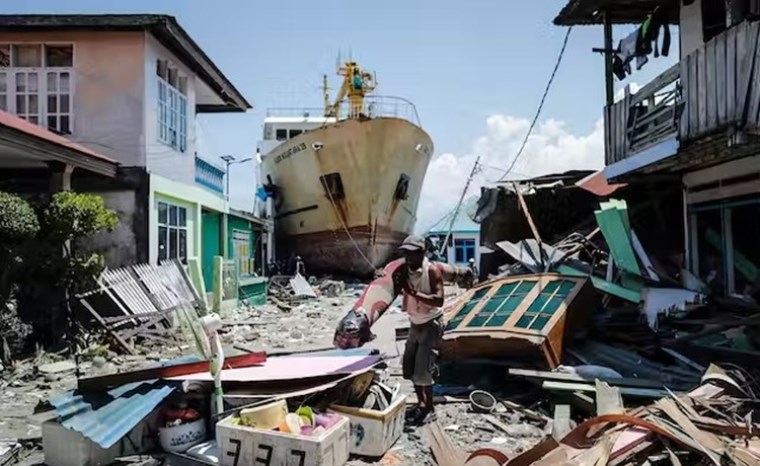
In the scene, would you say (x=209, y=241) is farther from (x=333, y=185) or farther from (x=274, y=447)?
(x=274, y=447)

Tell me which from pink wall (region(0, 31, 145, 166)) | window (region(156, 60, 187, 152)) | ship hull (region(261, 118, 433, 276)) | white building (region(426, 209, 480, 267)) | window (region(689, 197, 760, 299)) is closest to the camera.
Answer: window (region(689, 197, 760, 299))

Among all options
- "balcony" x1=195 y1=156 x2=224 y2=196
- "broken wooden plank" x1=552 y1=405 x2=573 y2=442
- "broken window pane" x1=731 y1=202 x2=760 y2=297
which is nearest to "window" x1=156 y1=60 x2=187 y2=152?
"balcony" x1=195 y1=156 x2=224 y2=196

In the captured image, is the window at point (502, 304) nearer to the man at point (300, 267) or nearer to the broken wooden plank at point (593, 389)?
the broken wooden plank at point (593, 389)

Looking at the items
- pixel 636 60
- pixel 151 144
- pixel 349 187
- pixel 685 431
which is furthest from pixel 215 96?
pixel 685 431

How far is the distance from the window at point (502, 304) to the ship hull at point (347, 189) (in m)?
14.8

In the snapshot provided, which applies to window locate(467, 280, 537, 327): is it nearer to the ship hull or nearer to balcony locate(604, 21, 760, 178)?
balcony locate(604, 21, 760, 178)

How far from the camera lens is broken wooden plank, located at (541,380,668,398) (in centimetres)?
504

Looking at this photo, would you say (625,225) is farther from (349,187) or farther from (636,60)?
(349,187)

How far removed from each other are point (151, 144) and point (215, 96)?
16.4ft

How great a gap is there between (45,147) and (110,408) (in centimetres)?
548

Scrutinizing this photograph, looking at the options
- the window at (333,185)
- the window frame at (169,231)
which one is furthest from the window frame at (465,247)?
the window frame at (169,231)

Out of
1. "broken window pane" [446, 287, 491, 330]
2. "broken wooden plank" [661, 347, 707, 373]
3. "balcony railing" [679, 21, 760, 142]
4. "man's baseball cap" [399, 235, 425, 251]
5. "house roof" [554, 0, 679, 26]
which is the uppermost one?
"house roof" [554, 0, 679, 26]

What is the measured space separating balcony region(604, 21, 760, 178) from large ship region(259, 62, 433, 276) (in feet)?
41.1

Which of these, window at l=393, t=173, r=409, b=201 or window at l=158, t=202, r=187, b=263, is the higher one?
window at l=393, t=173, r=409, b=201
